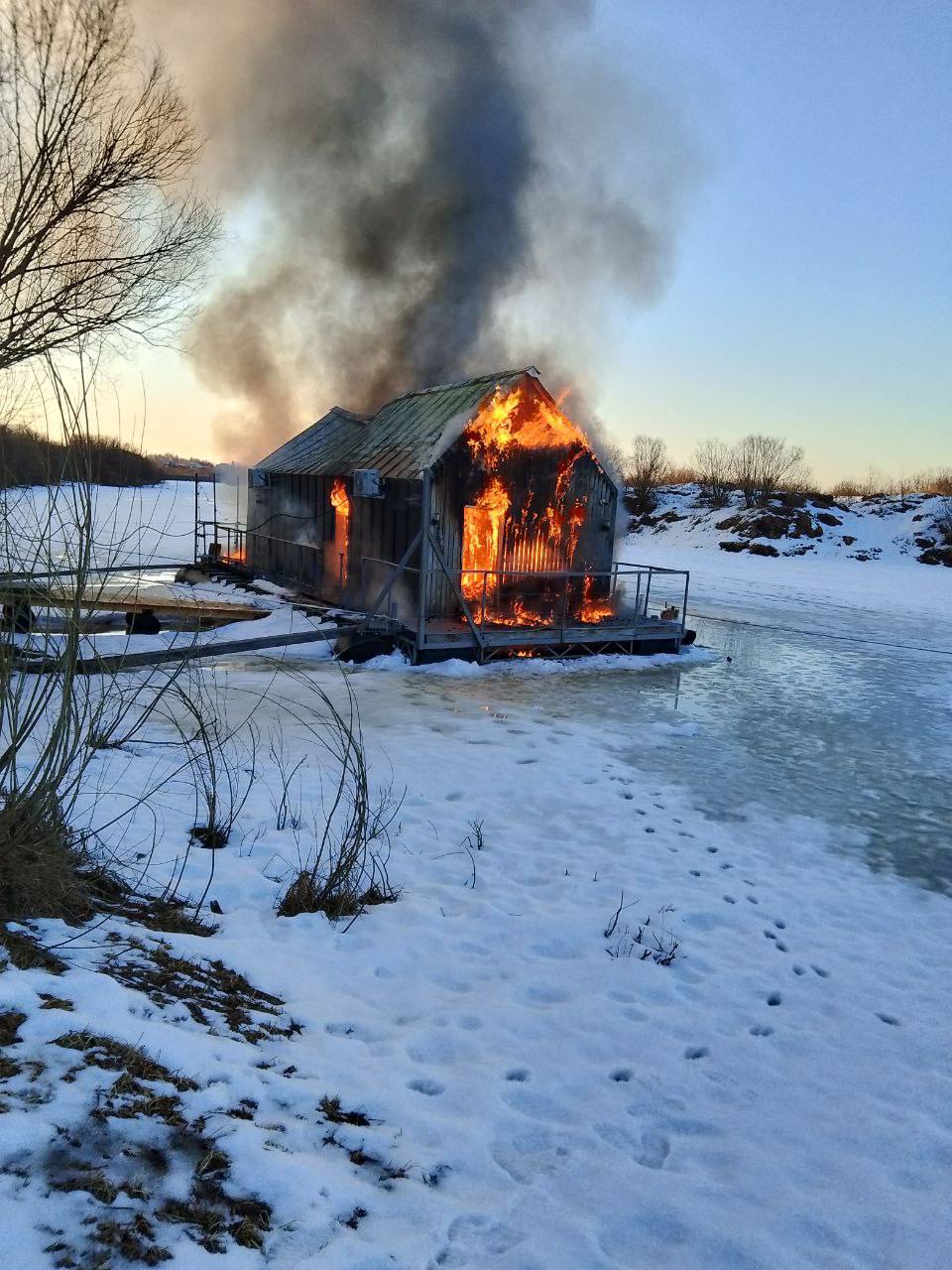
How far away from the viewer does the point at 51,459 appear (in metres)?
4.20

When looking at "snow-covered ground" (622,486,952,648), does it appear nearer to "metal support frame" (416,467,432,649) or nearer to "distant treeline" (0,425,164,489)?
"metal support frame" (416,467,432,649)

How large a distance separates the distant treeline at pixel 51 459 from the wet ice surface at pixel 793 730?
644 centimetres

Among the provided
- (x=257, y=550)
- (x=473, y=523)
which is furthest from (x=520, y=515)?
(x=257, y=550)

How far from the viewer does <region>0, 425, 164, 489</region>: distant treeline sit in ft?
12.6

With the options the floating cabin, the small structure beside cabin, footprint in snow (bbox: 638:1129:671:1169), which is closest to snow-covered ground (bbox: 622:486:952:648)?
the floating cabin

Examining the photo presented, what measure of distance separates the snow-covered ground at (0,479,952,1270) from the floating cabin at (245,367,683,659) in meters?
6.50

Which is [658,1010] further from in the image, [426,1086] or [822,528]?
[822,528]

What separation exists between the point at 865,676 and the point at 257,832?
44.4 feet

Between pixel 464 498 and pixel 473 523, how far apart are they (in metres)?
0.65

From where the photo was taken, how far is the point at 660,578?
108ft

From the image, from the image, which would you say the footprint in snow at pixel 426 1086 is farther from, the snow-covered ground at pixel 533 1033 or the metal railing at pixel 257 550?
the metal railing at pixel 257 550

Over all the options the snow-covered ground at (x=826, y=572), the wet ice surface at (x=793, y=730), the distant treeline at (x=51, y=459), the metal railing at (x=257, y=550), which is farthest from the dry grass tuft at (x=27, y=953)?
the snow-covered ground at (x=826, y=572)

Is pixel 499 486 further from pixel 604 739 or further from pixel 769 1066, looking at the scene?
pixel 769 1066

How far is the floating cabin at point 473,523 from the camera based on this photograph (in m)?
15.9
